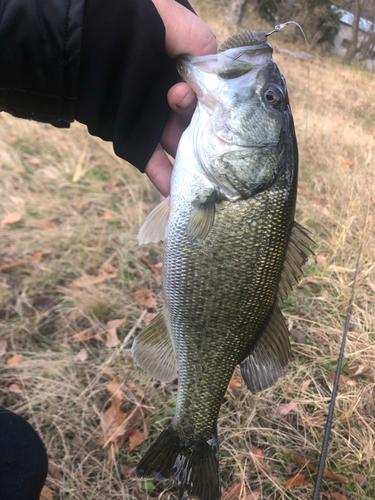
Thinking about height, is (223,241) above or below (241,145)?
below

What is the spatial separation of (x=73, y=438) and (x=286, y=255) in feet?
5.94

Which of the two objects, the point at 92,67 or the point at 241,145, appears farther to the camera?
the point at 92,67

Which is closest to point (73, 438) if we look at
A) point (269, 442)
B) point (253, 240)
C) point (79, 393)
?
point (79, 393)

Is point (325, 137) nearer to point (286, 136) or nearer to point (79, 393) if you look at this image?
point (286, 136)

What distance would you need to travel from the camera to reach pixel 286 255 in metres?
1.43

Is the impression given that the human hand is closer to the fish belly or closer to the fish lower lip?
the fish lower lip

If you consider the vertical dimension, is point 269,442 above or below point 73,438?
above

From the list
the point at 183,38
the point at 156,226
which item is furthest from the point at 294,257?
the point at 183,38

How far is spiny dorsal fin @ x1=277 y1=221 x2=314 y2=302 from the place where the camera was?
55.5 inches

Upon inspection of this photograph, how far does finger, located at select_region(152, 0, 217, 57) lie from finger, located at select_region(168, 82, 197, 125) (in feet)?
0.66

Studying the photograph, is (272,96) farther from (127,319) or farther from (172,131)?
(127,319)

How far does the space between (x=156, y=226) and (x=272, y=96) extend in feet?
2.61

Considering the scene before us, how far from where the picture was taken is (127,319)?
8.54 ft

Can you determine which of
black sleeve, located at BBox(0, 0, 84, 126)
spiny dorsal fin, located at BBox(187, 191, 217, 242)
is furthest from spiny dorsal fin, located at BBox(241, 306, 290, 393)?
black sleeve, located at BBox(0, 0, 84, 126)
